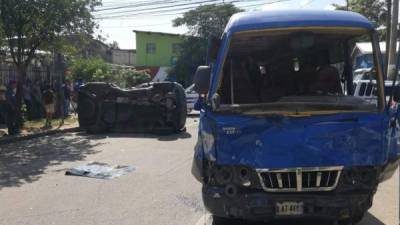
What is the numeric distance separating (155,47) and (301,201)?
54644mm

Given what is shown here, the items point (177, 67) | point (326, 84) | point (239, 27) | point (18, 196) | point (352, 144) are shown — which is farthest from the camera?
point (177, 67)

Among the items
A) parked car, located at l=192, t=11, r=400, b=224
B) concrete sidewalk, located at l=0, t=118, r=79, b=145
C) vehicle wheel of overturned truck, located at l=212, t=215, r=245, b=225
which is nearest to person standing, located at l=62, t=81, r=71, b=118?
concrete sidewalk, located at l=0, t=118, r=79, b=145

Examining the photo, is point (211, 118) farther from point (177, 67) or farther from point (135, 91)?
point (177, 67)

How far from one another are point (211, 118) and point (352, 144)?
54.5 inches

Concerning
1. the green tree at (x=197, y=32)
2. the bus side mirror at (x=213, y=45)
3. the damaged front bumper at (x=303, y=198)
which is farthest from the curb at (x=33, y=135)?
the green tree at (x=197, y=32)

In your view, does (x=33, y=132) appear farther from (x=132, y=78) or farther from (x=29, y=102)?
(x=132, y=78)

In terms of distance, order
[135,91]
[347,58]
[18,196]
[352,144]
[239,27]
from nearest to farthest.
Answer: [352,144], [239,27], [347,58], [18,196], [135,91]

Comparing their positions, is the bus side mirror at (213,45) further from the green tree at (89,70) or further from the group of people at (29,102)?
the green tree at (89,70)

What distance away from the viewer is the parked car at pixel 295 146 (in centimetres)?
544

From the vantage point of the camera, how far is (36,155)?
13.8 meters

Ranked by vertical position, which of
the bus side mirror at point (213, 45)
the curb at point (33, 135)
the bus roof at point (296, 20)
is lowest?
the curb at point (33, 135)

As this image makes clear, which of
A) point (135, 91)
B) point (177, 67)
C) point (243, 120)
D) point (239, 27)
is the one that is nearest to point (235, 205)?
point (243, 120)

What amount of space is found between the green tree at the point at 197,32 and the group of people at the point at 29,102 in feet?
75.1

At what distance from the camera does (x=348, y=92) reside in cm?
741
